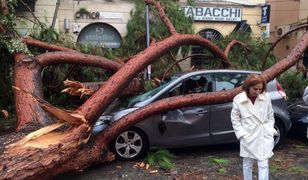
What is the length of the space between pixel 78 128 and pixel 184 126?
6.89ft

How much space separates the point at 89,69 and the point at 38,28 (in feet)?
4.88

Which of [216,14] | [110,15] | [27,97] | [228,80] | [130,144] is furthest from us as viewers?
[216,14]

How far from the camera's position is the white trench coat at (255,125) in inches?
191

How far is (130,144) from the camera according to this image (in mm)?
6809

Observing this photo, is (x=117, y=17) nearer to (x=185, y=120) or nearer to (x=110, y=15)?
(x=110, y=15)

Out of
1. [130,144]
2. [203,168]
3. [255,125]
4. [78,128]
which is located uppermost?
[255,125]

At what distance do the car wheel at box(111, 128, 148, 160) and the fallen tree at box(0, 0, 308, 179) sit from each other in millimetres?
425

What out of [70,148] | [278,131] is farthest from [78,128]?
[278,131]

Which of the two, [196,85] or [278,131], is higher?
[196,85]

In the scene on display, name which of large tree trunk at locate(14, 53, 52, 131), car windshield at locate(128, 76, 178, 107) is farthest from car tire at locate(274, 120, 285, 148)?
large tree trunk at locate(14, 53, 52, 131)

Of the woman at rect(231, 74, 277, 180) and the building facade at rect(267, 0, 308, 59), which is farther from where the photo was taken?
the building facade at rect(267, 0, 308, 59)

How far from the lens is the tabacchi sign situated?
57.1 ft

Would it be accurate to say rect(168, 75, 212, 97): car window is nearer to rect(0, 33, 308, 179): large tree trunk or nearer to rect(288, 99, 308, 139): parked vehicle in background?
rect(0, 33, 308, 179): large tree trunk

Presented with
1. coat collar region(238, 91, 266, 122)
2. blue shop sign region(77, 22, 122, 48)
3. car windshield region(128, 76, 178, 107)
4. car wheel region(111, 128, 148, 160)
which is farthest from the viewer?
blue shop sign region(77, 22, 122, 48)
